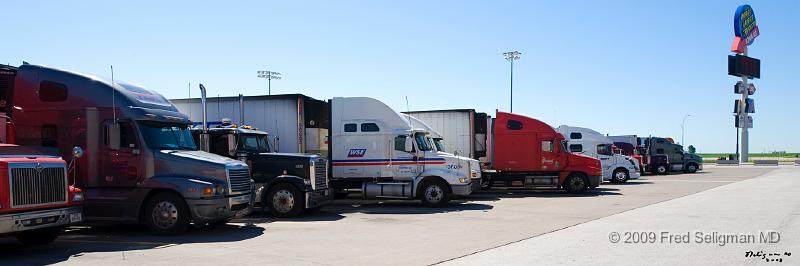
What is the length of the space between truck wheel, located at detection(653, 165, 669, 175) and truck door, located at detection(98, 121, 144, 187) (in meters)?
36.5

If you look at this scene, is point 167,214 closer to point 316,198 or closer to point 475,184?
point 316,198

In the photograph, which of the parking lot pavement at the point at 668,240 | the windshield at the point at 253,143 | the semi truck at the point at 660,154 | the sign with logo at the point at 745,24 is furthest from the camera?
the sign with logo at the point at 745,24

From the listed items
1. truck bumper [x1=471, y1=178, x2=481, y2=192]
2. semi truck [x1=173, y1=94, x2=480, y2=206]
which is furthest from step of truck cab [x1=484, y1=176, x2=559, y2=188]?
semi truck [x1=173, y1=94, x2=480, y2=206]

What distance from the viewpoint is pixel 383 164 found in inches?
726

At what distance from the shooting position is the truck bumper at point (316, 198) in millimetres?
15016

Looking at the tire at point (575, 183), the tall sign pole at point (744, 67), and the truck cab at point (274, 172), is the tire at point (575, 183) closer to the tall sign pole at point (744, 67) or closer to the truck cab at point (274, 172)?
the truck cab at point (274, 172)

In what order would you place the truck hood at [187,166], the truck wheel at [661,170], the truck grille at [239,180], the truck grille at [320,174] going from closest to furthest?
the truck hood at [187,166] → the truck grille at [239,180] → the truck grille at [320,174] → the truck wheel at [661,170]

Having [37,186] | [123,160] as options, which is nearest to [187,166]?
[123,160]

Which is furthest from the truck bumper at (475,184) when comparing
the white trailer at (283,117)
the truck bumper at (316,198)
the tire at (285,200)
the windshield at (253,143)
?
the windshield at (253,143)

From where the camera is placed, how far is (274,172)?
15.2 m

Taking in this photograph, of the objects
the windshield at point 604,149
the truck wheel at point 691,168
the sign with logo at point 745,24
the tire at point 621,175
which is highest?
the sign with logo at point 745,24

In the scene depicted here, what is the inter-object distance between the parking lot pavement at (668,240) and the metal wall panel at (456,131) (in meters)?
7.97

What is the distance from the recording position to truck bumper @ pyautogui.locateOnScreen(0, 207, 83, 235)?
29.4 feet

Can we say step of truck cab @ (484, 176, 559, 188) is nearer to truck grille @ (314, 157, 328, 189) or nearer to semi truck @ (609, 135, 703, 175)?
truck grille @ (314, 157, 328, 189)
